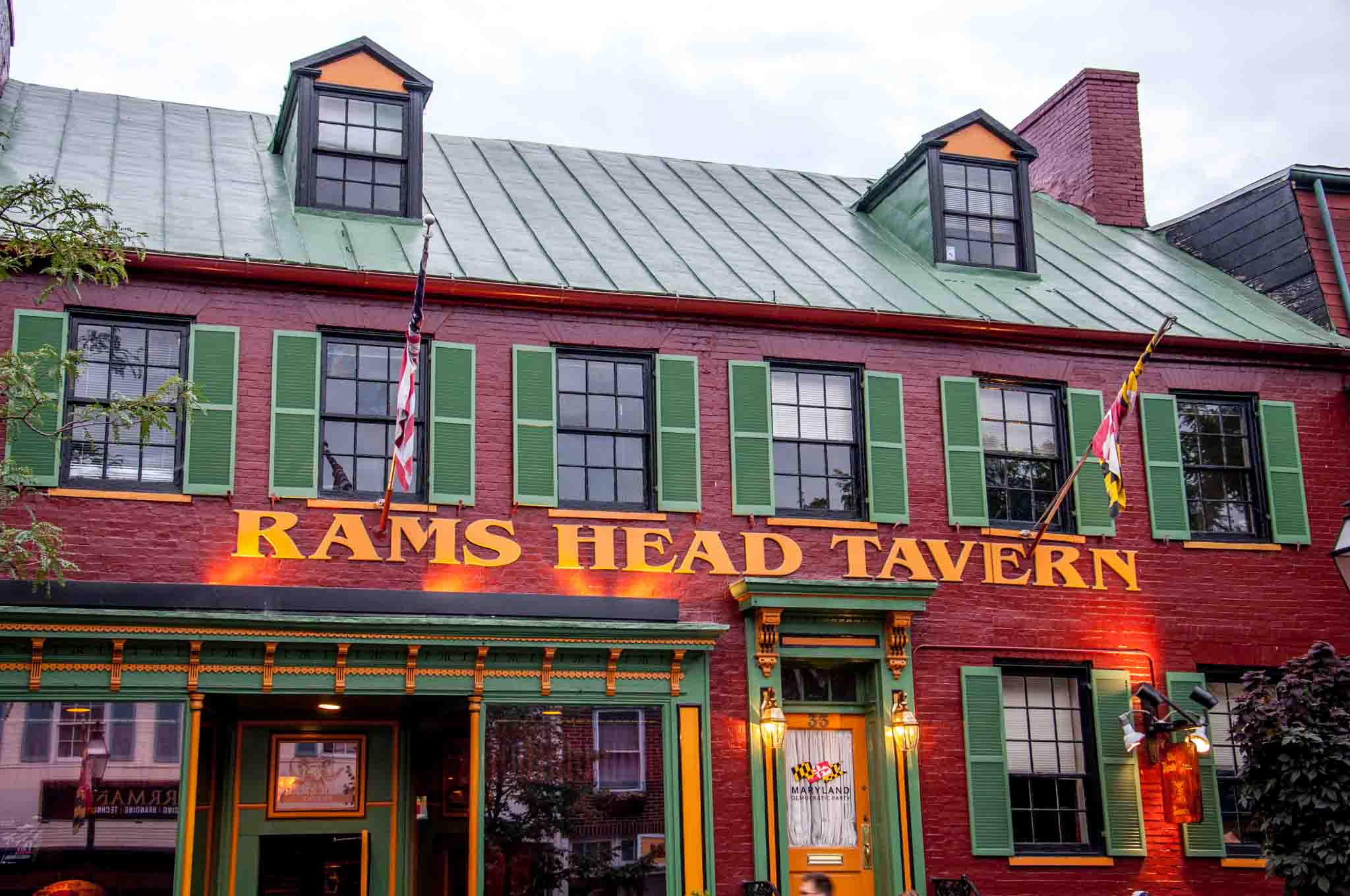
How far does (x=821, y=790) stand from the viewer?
15.2 m

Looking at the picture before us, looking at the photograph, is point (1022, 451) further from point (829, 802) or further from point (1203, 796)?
point (829, 802)

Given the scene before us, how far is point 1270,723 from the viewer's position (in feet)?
43.7

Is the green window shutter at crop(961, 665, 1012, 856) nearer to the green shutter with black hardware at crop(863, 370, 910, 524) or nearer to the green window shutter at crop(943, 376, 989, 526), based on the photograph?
the green window shutter at crop(943, 376, 989, 526)

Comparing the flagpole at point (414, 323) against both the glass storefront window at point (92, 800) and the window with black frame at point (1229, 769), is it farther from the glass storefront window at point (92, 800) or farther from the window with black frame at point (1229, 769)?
the window with black frame at point (1229, 769)

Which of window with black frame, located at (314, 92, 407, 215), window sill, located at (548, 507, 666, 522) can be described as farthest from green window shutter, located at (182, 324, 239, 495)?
window sill, located at (548, 507, 666, 522)

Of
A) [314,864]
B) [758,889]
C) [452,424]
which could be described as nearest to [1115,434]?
[758,889]

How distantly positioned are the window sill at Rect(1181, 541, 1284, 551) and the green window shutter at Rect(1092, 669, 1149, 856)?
1752 millimetres

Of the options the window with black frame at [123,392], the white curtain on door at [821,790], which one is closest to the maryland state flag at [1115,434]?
the white curtain on door at [821,790]

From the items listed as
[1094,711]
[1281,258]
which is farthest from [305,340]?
[1281,258]

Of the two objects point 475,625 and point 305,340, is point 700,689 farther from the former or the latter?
point 305,340

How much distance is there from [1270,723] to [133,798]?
31.9 ft

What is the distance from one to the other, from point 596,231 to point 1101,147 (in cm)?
880

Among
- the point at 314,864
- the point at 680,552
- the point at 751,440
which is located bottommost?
the point at 314,864

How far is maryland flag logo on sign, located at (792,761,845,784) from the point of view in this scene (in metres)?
15.1
